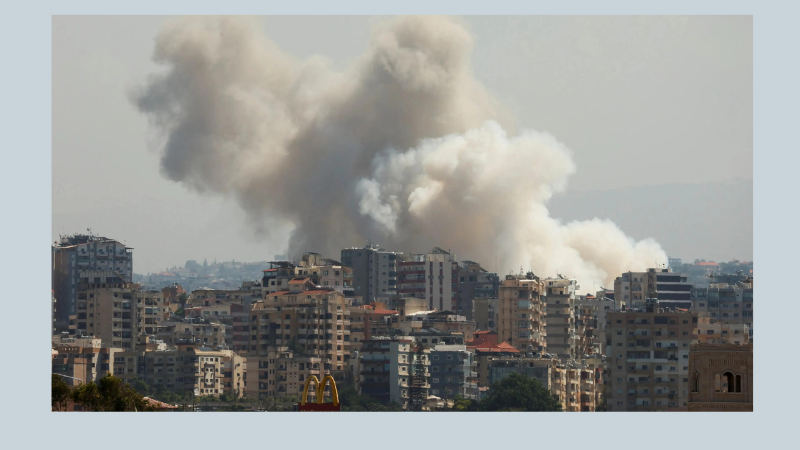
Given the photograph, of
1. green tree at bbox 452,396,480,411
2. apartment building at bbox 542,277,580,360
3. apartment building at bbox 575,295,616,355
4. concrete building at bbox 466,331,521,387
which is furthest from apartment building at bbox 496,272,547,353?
green tree at bbox 452,396,480,411

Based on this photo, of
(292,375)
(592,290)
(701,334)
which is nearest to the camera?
(701,334)

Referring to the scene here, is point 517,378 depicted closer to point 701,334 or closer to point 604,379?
point 604,379

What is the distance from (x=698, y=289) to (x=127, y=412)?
149ft

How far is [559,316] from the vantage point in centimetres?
6241

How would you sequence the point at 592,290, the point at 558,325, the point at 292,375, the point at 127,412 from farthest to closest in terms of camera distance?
the point at 592,290
the point at 558,325
the point at 292,375
the point at 127,412

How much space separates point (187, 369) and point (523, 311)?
42.0ft

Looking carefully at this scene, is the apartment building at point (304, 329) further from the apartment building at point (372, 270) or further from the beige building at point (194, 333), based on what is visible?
the apartment building at point (372, 270)

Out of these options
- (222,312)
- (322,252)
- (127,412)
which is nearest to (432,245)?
(322,252)

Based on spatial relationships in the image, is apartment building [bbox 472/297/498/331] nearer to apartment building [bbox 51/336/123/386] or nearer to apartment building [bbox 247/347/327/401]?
apartment building [bbox 247/347/327/401]

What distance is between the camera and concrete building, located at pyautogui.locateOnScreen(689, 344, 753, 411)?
28172 mm

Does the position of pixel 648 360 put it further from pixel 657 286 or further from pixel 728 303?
pixel 657 286

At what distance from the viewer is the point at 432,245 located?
68750 mm

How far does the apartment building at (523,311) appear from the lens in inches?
2403

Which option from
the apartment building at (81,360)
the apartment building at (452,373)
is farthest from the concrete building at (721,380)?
the apartment building at (81,360)
